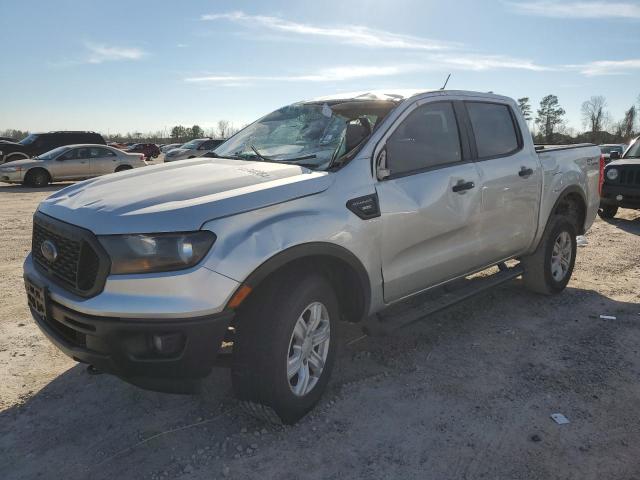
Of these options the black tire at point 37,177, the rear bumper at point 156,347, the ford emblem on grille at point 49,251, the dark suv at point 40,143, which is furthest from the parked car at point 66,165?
the rear bumper at point 156,347

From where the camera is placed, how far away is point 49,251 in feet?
9.58

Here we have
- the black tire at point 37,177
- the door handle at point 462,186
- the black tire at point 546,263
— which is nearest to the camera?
the door handle at point 462,186

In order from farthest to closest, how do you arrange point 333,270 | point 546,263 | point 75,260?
point 546,263 → point 333,270 → point 75,260

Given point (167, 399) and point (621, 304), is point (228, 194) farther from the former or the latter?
point (621, 304)

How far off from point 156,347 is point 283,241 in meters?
0.82

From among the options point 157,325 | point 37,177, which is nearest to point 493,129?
point 157,325

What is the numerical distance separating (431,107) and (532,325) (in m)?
2.21

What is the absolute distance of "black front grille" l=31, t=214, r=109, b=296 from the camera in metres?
2.59

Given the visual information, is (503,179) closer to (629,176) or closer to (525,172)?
(525,172)

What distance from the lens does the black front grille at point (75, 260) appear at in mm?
2594

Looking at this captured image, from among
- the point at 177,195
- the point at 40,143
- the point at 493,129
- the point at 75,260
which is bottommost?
the point at 75,260

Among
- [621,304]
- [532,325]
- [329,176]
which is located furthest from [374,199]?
[621,304]

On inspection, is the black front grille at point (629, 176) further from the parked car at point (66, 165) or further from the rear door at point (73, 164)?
the rear door at point (73, 164)

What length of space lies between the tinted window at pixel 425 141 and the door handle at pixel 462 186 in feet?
0.62
